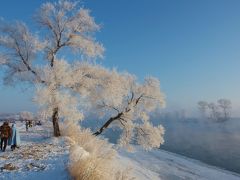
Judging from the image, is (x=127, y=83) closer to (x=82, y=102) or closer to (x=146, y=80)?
(x=146, y=80)

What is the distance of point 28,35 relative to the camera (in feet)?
73.4

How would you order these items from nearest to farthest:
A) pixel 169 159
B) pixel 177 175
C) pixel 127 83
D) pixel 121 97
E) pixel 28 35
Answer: pixel 28 35 < pixel 121 97 < pixel 127 83 < pixel 177 175 < pixel 169 159

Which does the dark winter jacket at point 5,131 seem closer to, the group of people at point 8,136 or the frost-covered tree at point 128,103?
the group of people at point 8,136

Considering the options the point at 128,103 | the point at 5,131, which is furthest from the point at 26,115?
the point at 5,131

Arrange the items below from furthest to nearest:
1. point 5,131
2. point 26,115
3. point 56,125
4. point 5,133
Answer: point 26,115
point 56,125
point 5,131
point 5,133

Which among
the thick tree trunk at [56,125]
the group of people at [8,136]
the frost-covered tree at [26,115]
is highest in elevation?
the frost-covered tree at [26,115]

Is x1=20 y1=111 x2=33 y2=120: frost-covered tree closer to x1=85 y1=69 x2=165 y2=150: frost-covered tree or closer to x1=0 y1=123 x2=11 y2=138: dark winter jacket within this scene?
x1=85 y1=69 x2=165 y2=150: frost-covered tree

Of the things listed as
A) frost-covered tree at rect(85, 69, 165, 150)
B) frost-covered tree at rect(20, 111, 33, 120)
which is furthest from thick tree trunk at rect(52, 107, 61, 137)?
frost-covered tree at rect(20, 111, 33, 120)

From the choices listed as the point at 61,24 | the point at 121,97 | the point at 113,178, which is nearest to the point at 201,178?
the point at 121,97

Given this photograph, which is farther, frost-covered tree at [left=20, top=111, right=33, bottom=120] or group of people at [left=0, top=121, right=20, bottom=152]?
frost-covered tree at [left=20, top=111, right=33, bottom=120]

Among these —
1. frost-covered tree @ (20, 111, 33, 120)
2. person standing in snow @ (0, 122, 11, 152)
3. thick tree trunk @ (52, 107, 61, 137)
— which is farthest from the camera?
frost-covered tree @ (20, 111, 33, 120)

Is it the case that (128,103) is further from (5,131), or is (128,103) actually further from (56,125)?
(5,131)

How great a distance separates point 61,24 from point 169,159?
2222cm

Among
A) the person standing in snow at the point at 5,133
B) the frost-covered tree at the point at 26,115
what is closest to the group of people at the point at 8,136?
the person standing in snow at the point at 5,133
